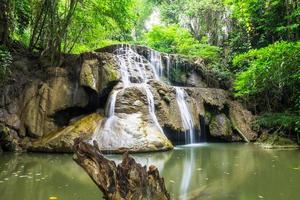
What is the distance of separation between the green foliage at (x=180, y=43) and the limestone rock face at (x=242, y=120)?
12.5 feet

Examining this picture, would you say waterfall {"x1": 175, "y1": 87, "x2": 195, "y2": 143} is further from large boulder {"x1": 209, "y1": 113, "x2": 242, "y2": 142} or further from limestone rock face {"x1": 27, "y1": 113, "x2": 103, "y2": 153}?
limestone rock face {"x1": 27, "y1": 113, "x2": 103, "y2": 153}

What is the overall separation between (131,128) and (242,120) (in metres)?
5.97

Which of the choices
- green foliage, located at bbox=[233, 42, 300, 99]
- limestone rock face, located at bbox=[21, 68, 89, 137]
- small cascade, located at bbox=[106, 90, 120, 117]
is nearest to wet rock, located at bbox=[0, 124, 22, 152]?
limestone rock face, located at bbox=[21, 68, 89, 137]

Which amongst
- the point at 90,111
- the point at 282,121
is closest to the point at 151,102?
the point at 90,111

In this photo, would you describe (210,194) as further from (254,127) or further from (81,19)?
(81,19)

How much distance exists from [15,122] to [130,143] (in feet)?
13.2

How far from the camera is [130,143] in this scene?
10281 millimetres

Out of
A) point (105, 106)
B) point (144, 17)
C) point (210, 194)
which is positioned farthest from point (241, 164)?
point (144, 17)

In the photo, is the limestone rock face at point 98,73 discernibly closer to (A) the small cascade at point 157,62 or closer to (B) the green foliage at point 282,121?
(A) the small cascade at point 157,62

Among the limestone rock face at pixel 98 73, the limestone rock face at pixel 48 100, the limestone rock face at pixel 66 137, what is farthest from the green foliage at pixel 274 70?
the limestone rock face at pixel 48 100

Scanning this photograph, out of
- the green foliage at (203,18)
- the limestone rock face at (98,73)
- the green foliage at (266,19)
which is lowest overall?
the limestone rock face at (98,73)

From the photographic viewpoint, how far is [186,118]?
43.2 ft

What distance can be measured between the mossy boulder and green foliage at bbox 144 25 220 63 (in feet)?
19.4

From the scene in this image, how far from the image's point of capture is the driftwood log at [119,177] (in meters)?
3.72
